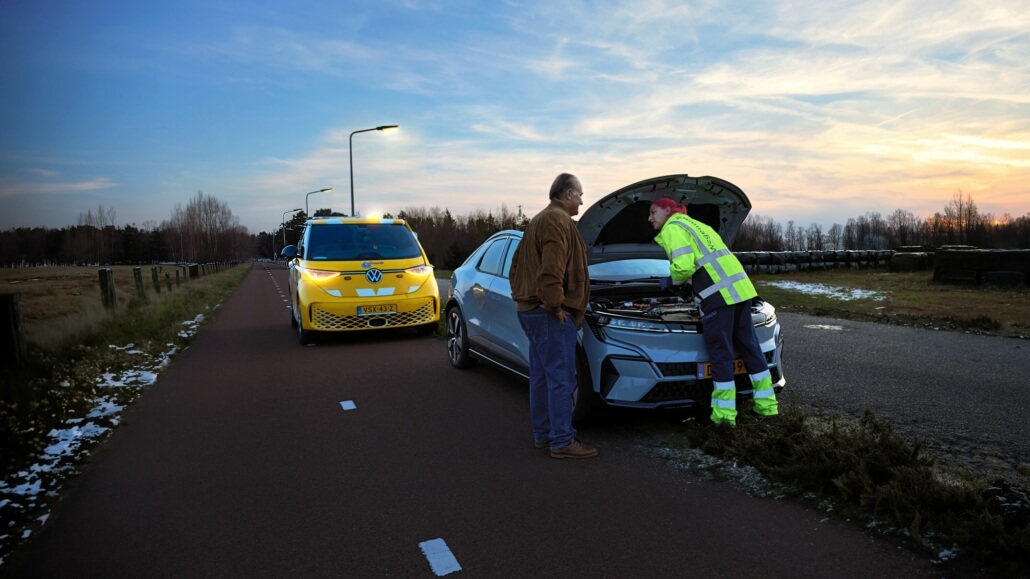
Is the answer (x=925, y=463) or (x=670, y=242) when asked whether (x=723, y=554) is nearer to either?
(x=925, y=463)

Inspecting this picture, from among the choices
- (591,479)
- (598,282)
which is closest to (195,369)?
(598,282)

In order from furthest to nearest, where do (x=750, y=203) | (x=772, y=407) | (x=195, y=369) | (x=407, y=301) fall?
(x=407, y=301), (x=195, y=369), (x=750, y=203), (x=772, y=407)

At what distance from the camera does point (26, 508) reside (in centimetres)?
391

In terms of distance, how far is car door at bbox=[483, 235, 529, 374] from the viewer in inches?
233

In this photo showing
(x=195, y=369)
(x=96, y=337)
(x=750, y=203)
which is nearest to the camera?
(x=750, y=203)

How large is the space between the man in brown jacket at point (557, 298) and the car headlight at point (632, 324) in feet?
1.05

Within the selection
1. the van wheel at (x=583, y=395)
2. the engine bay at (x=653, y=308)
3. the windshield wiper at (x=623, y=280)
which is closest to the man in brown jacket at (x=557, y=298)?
the van wheel at (x=583, y=395)

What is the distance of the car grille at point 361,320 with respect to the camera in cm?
963

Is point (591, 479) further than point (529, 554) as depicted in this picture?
Yes

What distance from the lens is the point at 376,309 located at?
973 centimetres

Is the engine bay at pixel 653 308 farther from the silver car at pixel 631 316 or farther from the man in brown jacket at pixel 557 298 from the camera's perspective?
the man in brown jacket at pixel 557 298

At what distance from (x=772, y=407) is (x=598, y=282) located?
1.83 m

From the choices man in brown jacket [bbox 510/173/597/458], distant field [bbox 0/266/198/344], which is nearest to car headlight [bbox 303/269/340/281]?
distant field [bbox 0/266/198/344]

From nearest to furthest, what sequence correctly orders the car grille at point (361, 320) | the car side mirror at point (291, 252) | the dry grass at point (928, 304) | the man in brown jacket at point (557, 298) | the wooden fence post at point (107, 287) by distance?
the man in brown jacket at point (557, 298), the car grille at point (361, 320), the dry grass at point (928, 304), the car side mirror at point (291, 252), the wooden fence post at point (107, 287)
